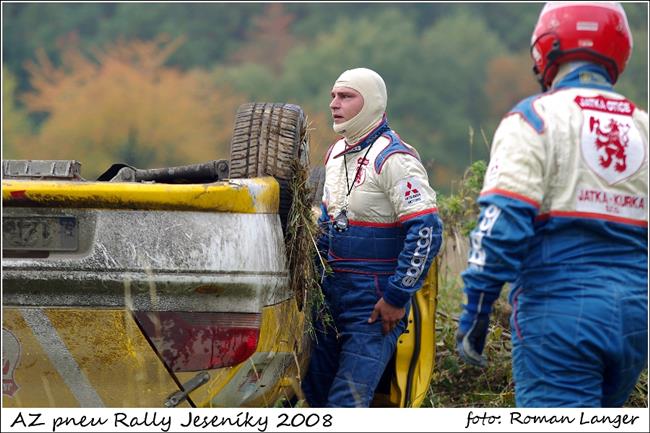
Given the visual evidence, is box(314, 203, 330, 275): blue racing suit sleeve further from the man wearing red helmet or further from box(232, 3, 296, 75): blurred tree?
box(232, 3, 296, 75): blurred tree

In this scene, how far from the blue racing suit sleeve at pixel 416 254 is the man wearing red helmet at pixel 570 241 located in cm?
113

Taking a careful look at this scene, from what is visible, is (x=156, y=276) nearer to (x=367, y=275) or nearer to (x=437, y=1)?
(x=367, y=275)

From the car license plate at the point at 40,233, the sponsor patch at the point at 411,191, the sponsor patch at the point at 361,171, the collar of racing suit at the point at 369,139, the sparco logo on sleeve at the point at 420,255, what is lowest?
the sparco logo on sleeve at the point at 420,255

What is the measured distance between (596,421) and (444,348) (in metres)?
2.81

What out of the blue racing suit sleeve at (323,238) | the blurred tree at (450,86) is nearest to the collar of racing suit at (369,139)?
the blue racing suit sleeve at (323,238)

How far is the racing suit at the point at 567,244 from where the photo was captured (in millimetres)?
4098

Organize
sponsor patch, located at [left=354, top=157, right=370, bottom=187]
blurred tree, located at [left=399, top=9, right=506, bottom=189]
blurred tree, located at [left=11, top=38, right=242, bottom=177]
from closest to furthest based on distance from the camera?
1. sponsor patch, located at [left=354, top=157, right=370, bottom=187]
2. blurred tree, located at [left=11, top=38, right=242, bottom=177]
3. blurred tree, located at [left=399, top=9, right=506, bottom=189]

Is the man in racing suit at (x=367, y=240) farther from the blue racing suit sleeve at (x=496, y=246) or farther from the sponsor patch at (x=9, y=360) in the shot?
the sponsor patch at (x=9, y=360)

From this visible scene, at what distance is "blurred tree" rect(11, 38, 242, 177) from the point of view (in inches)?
1324

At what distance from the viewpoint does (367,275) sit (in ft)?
18.5

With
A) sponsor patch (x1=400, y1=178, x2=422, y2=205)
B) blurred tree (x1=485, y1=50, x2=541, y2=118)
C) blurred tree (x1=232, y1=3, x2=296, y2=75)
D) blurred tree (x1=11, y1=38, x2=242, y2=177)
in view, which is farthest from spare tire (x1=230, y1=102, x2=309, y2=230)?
blurred tree (x1=232, y1=3, x2=296, y2=75)

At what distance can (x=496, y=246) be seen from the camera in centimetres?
407

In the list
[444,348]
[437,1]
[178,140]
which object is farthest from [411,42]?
[444,348]

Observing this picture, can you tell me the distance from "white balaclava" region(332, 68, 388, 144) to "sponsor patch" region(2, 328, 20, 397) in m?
1.89
